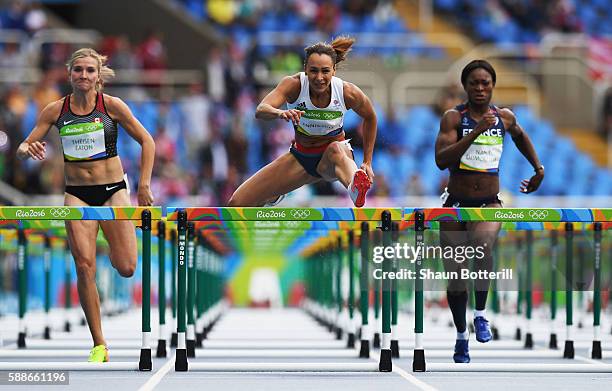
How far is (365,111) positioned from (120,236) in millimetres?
2033

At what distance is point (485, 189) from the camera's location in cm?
959

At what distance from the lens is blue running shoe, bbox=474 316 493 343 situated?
9.25 m

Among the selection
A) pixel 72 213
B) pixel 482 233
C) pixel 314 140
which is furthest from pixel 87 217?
pixel 482 233

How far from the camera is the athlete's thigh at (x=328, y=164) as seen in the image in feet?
30.9

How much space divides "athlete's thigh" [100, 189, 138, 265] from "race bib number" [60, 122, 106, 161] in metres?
0.35

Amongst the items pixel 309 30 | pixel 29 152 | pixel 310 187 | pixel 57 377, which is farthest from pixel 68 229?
pixel 309 30

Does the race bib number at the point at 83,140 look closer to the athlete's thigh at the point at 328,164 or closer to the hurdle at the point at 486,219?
the athlete's thigh at the point at 328,164

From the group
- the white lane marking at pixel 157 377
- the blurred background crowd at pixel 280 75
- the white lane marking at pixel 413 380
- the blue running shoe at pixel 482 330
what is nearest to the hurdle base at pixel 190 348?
the white lane marking at pixel 157 377

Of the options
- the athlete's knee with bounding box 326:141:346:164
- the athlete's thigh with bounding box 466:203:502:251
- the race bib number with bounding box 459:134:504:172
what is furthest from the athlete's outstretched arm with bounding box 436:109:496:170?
the athlete's knee with bounding box 326:141:346:164

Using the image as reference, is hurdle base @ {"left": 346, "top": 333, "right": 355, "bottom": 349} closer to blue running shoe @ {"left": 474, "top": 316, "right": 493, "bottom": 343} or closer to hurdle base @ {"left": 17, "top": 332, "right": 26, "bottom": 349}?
blue running shoe @ {"left": 474, "top": 316, "right": 493, "bottom": 343}

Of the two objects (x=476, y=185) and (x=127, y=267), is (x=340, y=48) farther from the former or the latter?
(x=127, y=267)

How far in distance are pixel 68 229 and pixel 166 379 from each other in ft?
5.07

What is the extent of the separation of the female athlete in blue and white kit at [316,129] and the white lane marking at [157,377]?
1.32m

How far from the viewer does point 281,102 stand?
9211mm
